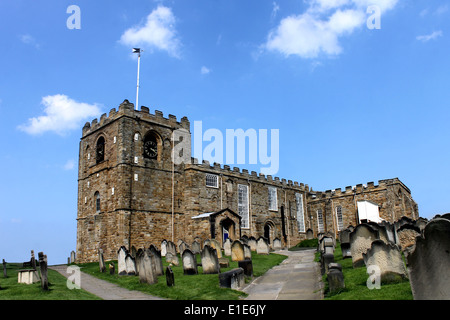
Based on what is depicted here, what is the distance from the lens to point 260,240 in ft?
78.8

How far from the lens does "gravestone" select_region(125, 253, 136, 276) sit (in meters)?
16.1

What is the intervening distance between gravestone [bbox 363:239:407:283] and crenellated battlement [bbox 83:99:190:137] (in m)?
23.0

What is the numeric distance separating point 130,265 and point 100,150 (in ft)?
55.3

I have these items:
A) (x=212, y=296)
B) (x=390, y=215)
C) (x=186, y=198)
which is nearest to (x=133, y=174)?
(x=186, y=198)

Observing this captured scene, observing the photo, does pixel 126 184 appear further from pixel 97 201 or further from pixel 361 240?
pixel 361 240

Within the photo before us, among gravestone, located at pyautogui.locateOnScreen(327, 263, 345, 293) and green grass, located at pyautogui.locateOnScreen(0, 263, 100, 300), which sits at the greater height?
gravestone, located at pyautogui.locateOnScreen(327, 263, 345, 293)

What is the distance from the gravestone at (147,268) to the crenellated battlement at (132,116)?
17205mm

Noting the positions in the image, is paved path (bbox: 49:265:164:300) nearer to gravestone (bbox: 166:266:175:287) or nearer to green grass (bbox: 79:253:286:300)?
green grass (bbox: 79:253:286:300)

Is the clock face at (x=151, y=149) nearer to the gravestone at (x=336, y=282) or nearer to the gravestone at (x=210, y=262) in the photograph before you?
the gravestone at (x=210, y=262)

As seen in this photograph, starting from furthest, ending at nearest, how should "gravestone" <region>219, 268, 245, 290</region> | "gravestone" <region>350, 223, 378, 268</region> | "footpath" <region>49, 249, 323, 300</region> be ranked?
1. "gravestone" <region>350, 223, 378, 268</region>
2. "gravestone" <region>219, 268, 245, 290</region>
3. "footpath" <region>49, 249, 323, 300</region>

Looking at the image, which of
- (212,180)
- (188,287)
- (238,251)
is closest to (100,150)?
(212,180)

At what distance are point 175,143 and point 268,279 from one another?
2015 centimetres

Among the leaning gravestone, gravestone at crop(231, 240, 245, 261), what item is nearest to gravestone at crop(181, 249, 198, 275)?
gravestone at crop(231, 240, 245, 261)

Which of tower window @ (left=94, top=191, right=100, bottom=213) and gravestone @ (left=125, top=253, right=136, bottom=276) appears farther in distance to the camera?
tower window @ (left=94, top=191, right=100, bottom=213)
